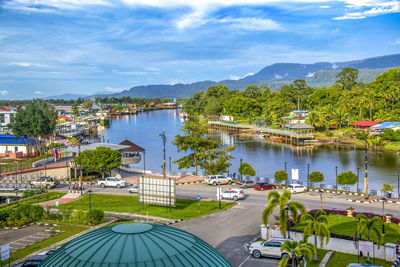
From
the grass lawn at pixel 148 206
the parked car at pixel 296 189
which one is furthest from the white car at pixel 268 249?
the parked car at pixel 296 189

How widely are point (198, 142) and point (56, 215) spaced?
25.3m

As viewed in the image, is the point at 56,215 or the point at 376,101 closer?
the point at 56,215

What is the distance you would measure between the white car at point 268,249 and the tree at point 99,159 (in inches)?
1362

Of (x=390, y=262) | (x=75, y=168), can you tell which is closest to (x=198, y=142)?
(x=75, y=168)

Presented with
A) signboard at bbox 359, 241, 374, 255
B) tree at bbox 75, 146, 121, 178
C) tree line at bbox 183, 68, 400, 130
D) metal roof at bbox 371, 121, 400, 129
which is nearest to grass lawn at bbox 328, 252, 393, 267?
signboard at bbox 359, 241, 374, 255

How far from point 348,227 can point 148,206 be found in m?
20.8

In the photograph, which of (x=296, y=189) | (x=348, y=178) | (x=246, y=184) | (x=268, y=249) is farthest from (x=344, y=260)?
(x=246, y=184)

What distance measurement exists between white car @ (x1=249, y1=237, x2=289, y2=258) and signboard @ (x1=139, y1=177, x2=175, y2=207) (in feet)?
43.6

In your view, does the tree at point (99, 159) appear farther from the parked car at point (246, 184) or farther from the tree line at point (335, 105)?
the tree line at point (335, 105)

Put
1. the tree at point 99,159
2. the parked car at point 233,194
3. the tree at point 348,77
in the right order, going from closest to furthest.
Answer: the parked car at point 233,194
the tree at point 99,159
the tree at point 348,77

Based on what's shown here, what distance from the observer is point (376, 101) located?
409 feet

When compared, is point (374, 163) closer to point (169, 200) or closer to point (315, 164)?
point (315, 164)

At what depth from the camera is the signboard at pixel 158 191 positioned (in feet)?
123

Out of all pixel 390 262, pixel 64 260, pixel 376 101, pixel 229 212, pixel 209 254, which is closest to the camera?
pixel 64 260
